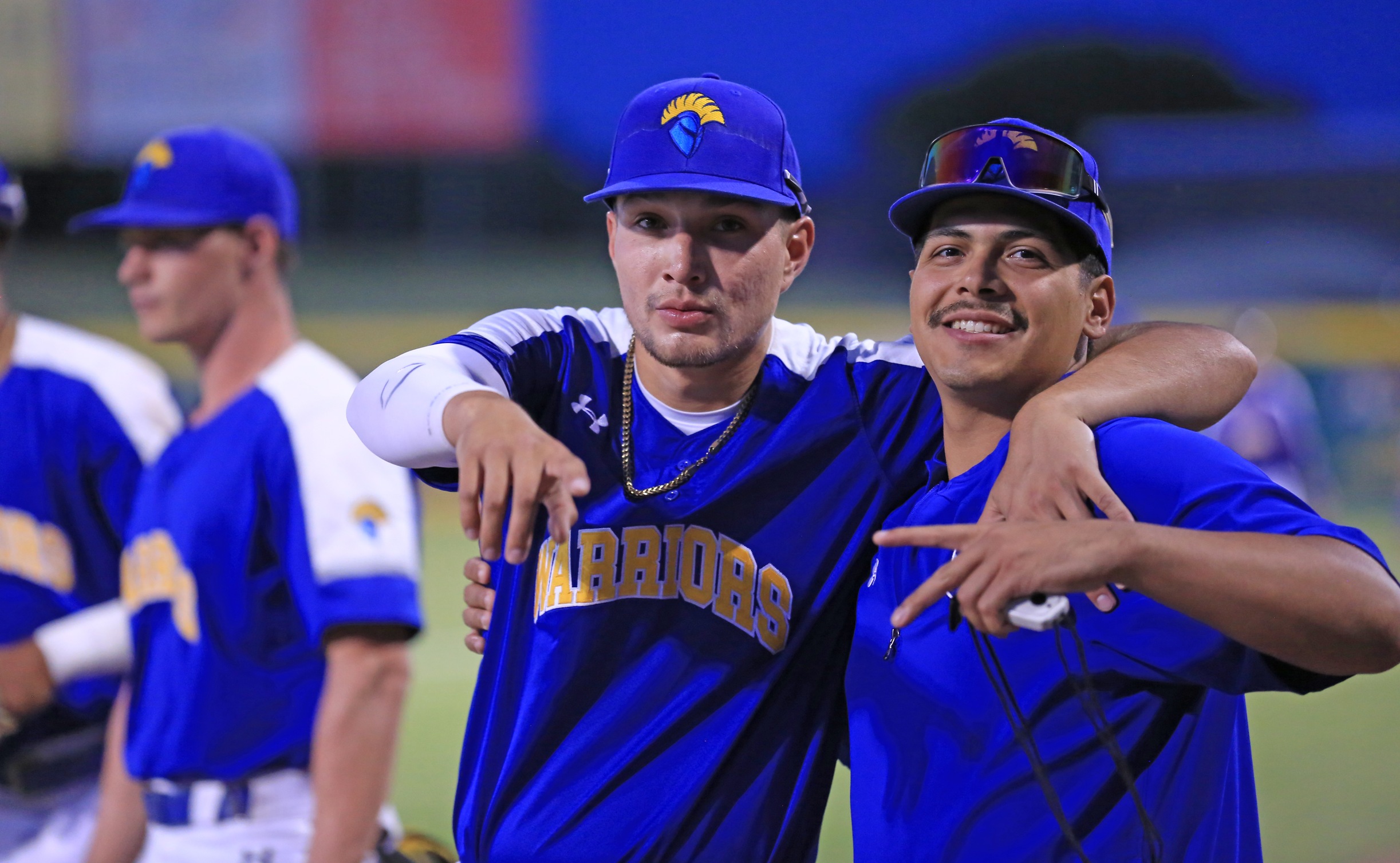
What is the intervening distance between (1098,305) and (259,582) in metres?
1.96

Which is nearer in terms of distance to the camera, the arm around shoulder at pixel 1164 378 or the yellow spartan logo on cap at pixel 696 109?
the arm around shoulder at pixel 1164 378

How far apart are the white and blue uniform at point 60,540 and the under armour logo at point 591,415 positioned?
1774 mm

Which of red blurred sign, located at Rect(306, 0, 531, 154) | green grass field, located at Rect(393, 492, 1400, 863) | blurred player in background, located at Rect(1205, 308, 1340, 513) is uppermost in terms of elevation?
red blurred sign, located at Rect(306, 0, 531, 154)

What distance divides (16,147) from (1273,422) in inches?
761

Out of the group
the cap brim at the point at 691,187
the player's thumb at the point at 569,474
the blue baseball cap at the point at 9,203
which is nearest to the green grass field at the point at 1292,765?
the blue baseball cap at the point at 9,203

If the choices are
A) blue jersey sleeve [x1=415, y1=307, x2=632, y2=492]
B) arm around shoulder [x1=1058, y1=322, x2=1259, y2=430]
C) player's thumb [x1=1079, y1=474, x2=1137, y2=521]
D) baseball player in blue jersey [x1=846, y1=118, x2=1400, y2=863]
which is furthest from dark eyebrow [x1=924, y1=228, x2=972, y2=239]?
blue jersey sleeve [x1=415, y1=307, x2=632, y2=492]

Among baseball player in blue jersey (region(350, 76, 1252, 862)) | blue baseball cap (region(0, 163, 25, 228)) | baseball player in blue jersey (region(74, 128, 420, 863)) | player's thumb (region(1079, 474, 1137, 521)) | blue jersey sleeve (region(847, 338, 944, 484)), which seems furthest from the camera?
blue baseball cap (region(0, 163, 25, 228))

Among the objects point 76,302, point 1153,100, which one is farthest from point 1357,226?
point 76,302

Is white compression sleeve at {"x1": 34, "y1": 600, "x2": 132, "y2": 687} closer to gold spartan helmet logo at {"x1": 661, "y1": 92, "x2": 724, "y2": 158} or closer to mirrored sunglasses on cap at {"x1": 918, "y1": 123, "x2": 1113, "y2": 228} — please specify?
gold spartan helmet logo at {"x1": 661, "y1": 92, "x2": 724, "y2": 158}

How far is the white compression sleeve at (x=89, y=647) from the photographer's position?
134 inches

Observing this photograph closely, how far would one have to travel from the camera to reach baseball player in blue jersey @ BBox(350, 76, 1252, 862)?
2074 millimetres

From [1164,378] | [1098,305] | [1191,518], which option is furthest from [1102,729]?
[1098,305]

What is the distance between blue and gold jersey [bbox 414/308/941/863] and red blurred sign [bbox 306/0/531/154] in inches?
815

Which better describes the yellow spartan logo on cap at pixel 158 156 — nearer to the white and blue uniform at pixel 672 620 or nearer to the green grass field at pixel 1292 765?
the white and blue uniform at pixel 672 620
